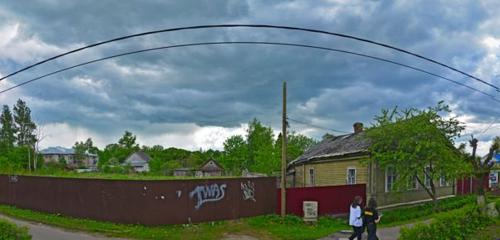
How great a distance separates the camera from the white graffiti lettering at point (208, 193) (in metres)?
17.8

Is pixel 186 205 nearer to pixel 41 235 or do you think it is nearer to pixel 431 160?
pixel 41 235

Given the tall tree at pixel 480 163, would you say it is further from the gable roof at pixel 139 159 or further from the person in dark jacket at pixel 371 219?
the gable roof at pixel 139 159

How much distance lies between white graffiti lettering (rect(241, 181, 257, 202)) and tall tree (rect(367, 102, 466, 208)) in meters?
6.03

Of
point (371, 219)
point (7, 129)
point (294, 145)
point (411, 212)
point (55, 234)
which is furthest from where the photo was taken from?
point (7, 129)

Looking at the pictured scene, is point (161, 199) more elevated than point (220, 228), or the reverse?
point (161, 199)

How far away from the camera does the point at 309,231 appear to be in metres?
16.7

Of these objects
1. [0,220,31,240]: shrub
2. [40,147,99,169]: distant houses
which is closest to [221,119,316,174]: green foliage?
[0,220,31,240]: shrub

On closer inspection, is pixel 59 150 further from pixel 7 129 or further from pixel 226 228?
pixel 226 228

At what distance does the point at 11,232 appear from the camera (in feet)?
31.0

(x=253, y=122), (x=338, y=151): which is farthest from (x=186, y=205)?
(x=253, y=122)

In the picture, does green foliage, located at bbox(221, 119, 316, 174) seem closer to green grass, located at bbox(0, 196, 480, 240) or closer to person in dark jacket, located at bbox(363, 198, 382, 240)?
green grass, located at bbox(0, 196, 480, 240)

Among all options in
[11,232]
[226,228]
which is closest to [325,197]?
[226,228]

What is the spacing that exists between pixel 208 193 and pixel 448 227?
1000 cm

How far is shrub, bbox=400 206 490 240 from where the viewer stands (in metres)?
10.0
